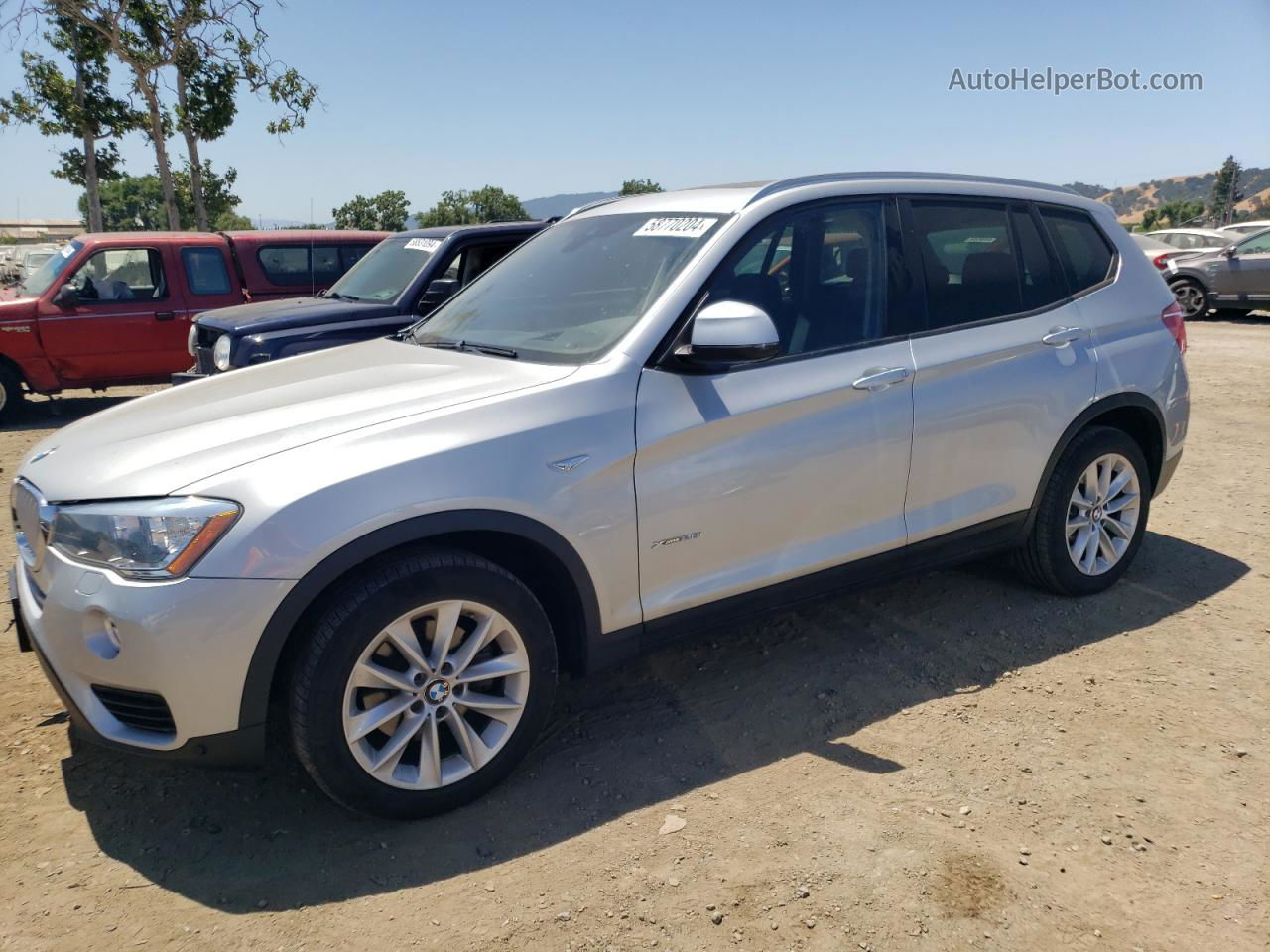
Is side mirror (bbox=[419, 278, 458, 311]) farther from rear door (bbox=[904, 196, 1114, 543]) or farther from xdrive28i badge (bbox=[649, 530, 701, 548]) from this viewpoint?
xdrive28i badge (bbox=[649, 530, 701, 548])

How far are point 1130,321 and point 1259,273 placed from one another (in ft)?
45.2

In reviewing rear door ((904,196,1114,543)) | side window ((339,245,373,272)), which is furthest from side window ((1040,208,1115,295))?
side window ((339,245,373,272))

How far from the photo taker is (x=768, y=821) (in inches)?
113

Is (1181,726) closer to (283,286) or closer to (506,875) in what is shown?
(506,875)

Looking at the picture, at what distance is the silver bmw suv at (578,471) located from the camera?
2557mm

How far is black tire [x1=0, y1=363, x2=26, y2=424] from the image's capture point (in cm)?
929

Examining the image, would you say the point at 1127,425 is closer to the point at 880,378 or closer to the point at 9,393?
the point at 880,378

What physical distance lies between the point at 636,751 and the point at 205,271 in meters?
8.33

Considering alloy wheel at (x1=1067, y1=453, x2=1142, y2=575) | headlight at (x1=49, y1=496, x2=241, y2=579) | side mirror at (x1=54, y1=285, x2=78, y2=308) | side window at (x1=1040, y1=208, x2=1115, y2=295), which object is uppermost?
side window at (x1=1040, y1=208, x2=1115, y2=295)

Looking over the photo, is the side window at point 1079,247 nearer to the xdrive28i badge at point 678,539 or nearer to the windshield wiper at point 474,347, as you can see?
the xdrive28i badge at point 678,539

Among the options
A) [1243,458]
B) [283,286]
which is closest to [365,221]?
[283,286]

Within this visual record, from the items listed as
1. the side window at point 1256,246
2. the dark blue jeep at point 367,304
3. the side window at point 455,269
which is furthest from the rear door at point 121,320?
the side window at point 1256,246

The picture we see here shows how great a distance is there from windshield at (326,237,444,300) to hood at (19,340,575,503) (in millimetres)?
3717

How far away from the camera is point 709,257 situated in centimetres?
328
